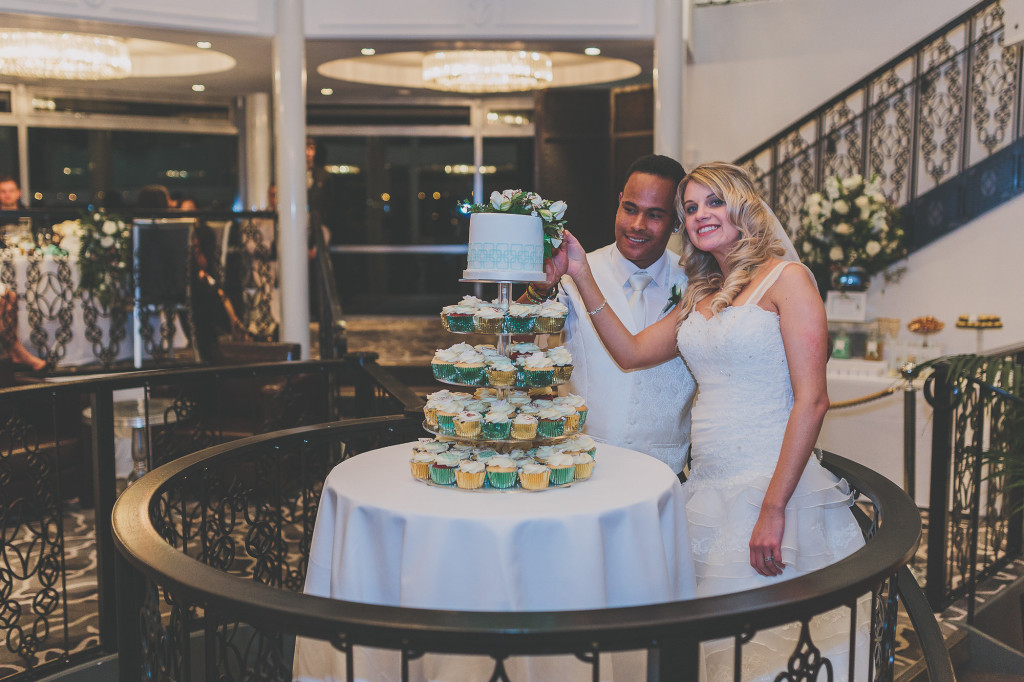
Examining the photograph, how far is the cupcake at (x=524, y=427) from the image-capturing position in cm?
243

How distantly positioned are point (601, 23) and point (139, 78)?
236 inches

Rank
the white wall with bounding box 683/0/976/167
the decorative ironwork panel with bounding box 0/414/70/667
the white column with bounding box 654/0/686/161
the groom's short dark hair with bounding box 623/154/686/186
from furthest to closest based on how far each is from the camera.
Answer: the white wall with bounding box 683/0/976/167 → the white column with bounding box 654/0/686/161 → the decorative ironwork panel with bounding box 0/414/70/667 → the groom's short dark hair with bounding box 623/154/686/186

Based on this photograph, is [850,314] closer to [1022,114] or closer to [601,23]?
[1022,114]

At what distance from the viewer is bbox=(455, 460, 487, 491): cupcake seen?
7.88 feet

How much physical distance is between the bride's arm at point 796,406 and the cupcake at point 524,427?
2.35 feet

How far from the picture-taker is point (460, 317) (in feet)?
8.14

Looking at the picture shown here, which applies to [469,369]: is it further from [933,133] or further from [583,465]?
[933,133]

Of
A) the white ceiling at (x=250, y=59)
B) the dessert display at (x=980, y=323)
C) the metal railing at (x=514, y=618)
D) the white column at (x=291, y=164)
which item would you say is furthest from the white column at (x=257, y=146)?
the metal railing at (x=514, y=618)

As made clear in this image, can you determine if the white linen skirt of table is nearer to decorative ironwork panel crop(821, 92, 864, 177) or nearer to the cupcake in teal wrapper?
the cupcake in teal wrapper

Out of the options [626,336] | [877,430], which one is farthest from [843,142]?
[626,336]

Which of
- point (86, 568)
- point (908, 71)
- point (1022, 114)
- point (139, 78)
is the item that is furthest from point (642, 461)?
point (139, 78)

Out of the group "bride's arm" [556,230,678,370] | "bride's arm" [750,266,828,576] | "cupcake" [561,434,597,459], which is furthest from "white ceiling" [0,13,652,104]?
"cupcake" [561,434,597,459]

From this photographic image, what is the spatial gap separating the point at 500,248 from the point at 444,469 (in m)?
0.61

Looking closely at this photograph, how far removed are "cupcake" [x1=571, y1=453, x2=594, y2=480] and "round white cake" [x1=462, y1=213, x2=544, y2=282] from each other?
51cm
